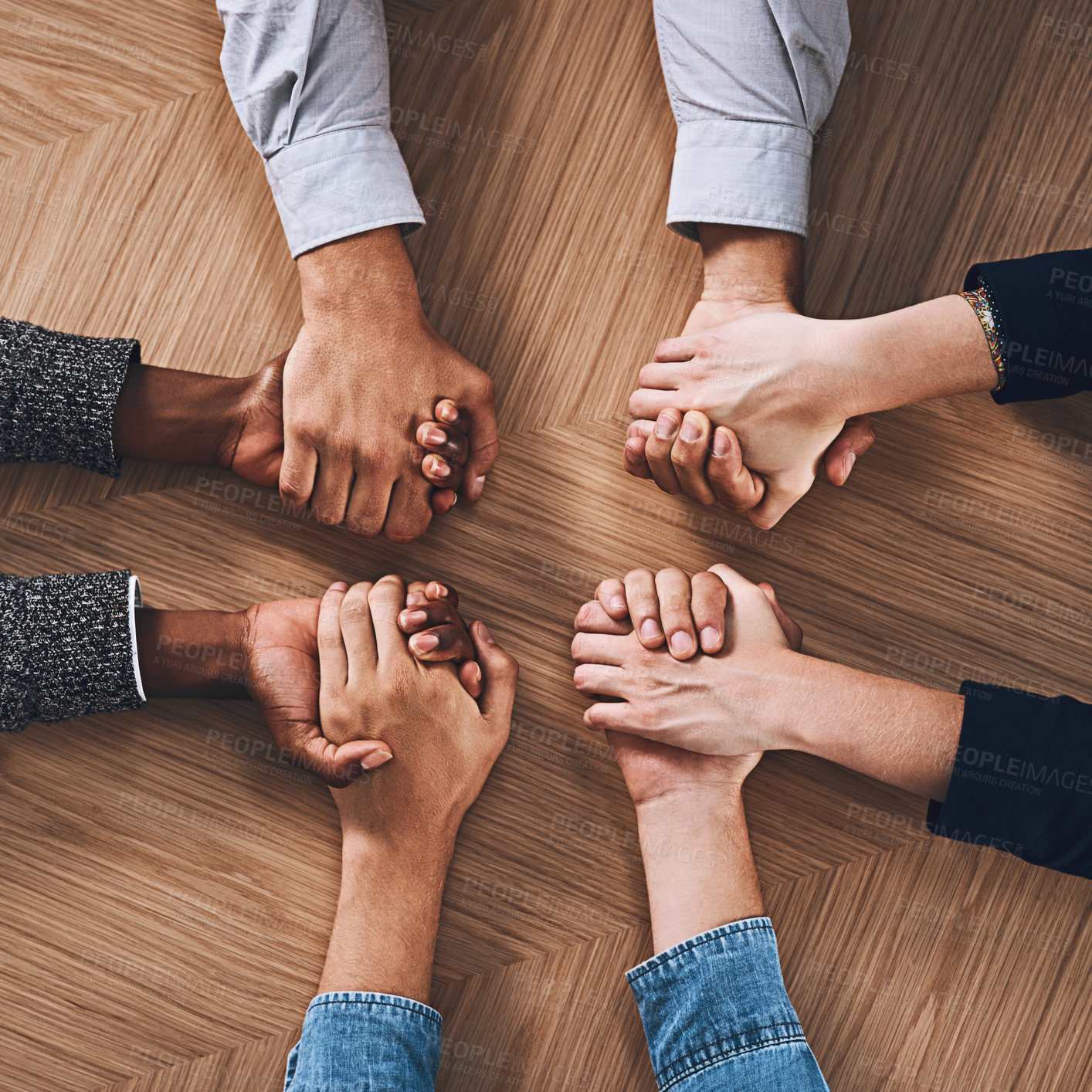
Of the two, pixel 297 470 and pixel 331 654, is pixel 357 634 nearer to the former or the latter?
pixel 331 654

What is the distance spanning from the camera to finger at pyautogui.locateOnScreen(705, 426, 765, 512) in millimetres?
665

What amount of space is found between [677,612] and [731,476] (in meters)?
0.13

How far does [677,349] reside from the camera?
0.69 meters

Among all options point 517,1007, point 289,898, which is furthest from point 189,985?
point 517,1007

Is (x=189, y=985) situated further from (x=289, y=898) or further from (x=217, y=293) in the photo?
(x=217, y=293)

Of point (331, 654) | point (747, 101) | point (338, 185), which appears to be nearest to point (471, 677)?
point (331, 654)

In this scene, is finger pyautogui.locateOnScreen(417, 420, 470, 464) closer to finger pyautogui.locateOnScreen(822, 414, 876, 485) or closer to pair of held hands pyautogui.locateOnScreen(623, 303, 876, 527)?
pair of held hands pyautogui.locateOnScreen(623, 303, 876, 527)

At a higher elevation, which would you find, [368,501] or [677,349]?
[677,349]

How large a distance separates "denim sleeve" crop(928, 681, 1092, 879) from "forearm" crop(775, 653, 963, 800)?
16mm

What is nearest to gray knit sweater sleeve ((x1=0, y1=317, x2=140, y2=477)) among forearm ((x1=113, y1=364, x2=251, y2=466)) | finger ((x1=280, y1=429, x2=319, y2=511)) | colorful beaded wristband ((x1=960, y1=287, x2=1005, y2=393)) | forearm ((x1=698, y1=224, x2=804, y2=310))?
forearm ((x1=113, y1=364, x2=251, y2=466))

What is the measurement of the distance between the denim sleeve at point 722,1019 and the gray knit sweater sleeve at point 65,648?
506mm

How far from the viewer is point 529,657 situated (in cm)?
73

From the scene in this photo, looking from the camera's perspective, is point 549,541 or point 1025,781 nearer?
point 1025,781

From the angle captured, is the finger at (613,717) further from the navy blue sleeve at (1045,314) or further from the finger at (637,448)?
the navy blue sleeve at (1045,314)
